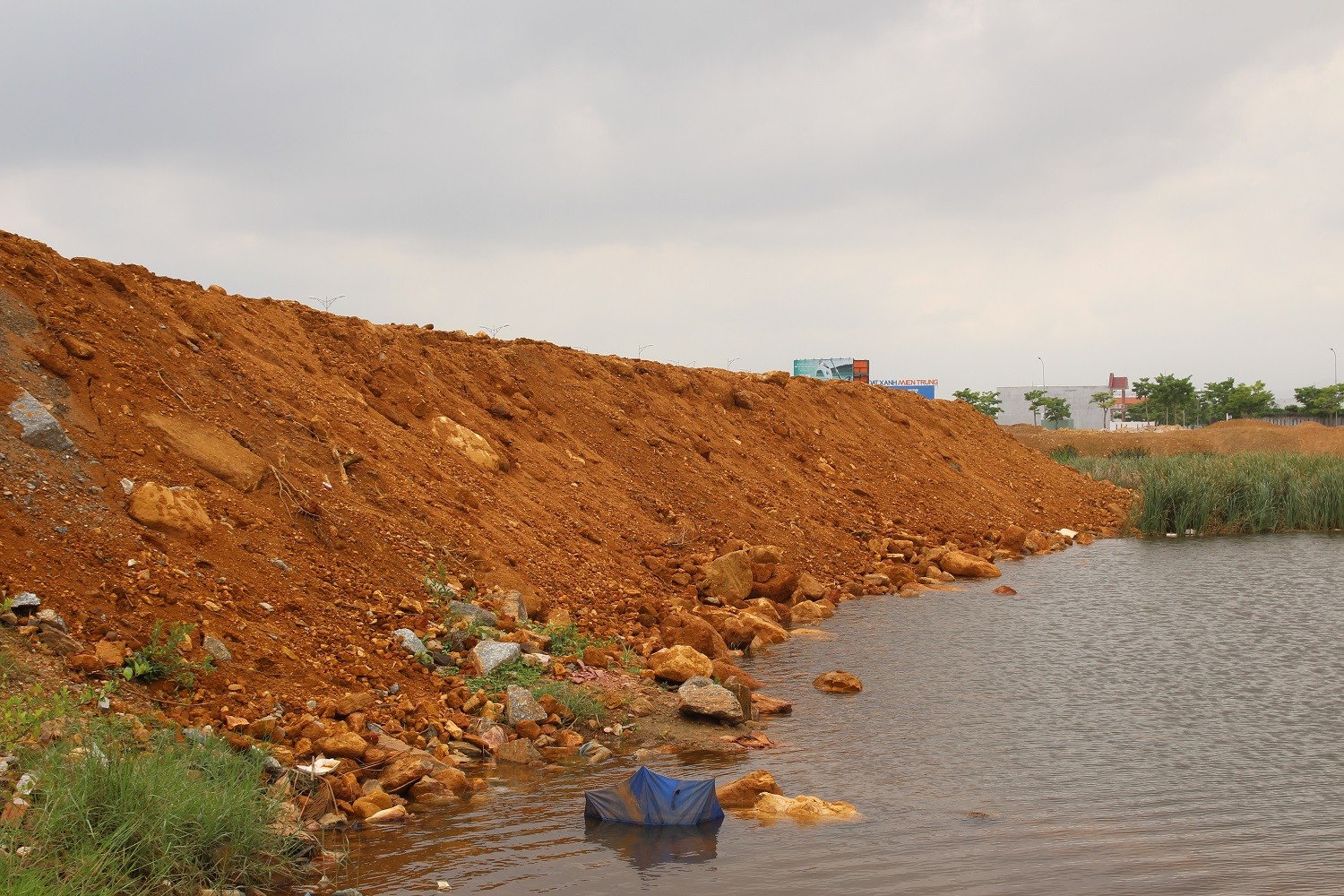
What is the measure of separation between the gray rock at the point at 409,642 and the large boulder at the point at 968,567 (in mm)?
10048

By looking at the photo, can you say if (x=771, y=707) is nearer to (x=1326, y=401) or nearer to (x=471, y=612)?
(x=471, y=612)

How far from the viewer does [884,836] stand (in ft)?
18.2

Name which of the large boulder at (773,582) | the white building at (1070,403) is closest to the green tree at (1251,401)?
the white building at (1070,403)

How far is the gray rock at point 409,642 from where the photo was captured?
7.59 meters

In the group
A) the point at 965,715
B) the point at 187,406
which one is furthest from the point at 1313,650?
the point at 187,406

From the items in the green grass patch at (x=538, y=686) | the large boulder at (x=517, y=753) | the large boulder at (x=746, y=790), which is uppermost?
the green grass patch at (x=538, y=686)

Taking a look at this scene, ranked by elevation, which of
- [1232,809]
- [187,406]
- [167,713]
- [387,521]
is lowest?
[1232,809]

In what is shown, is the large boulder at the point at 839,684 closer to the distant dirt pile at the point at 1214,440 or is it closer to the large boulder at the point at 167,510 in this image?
the large boulder at the point at 167,510

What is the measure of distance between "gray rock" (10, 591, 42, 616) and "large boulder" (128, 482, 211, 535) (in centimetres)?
121

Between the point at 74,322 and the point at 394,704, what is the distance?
475 centimetres

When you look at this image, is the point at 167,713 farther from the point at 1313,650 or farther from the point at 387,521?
the point at 1313,650

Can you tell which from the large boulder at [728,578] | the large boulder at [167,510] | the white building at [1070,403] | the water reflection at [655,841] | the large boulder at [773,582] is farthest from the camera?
the white building at [1070,403]

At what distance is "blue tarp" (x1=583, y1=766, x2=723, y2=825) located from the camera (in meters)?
5.62

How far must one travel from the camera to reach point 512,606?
8992mm
